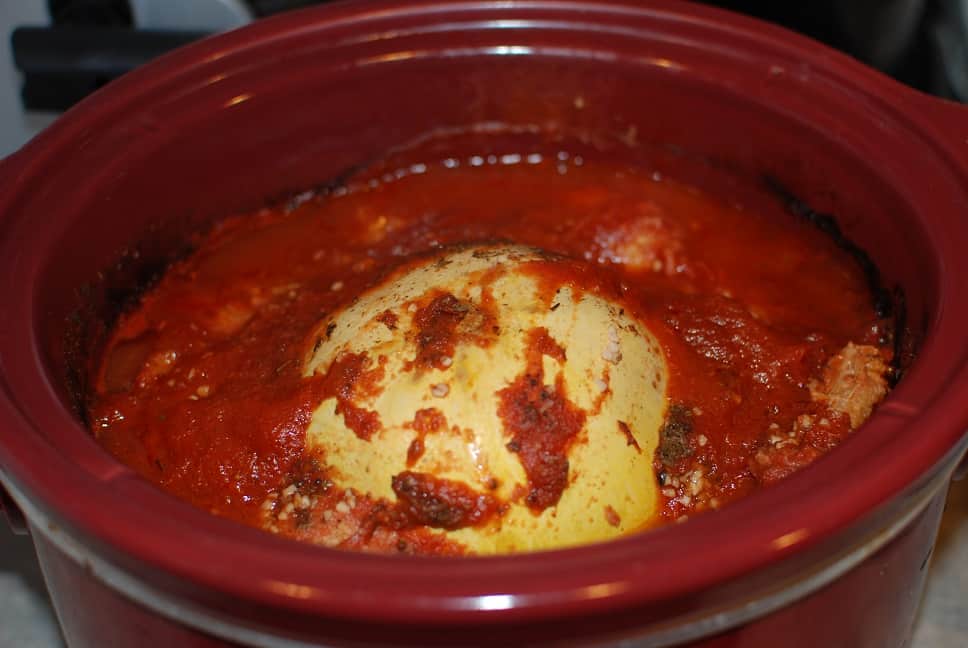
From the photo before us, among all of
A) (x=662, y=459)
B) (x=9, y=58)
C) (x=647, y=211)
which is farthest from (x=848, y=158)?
(x=9, y=58)

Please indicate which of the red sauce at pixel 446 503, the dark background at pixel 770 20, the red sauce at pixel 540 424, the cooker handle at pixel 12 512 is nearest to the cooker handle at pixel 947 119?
the red sauce at pixel 540 424

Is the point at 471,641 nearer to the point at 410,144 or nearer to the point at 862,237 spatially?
the point at 862,237

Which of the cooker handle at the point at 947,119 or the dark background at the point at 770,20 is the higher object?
the cooker handle at the point at 947,119

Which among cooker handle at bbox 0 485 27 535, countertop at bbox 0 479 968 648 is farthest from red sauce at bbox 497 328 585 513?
countertop at bbox 0 479 968 648

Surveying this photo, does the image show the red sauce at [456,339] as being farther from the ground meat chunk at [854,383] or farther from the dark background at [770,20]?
the dark background at [770,20]

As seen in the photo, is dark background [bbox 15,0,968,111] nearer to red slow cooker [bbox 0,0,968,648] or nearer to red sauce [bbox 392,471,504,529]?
red slow cooker [bbox 0,0,968,648]
